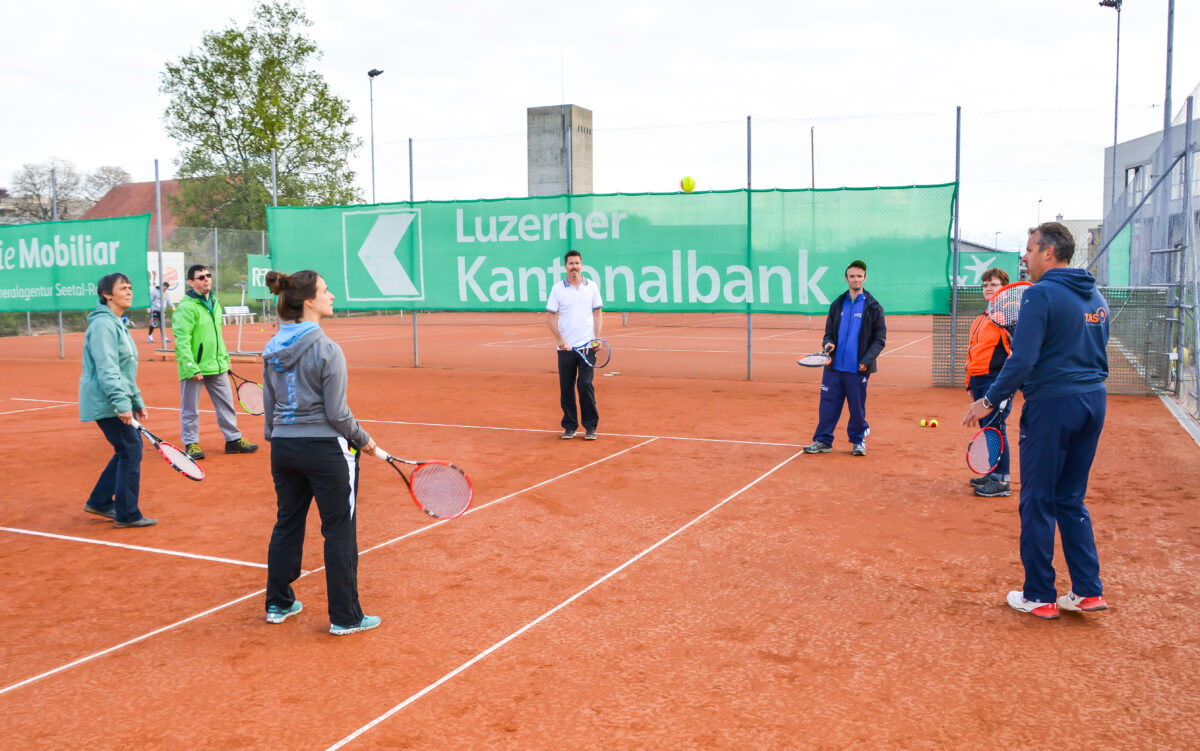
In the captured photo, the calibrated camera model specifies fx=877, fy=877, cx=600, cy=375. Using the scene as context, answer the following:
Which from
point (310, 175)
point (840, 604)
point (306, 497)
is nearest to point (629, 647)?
point (840, 604)

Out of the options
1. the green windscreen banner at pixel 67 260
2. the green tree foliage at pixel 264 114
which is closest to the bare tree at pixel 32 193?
the green tree foliage at pixel 264 114

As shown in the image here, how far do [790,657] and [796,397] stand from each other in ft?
27.2

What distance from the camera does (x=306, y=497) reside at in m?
4.16

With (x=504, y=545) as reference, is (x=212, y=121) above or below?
above

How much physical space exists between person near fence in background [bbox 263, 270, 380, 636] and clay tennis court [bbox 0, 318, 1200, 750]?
35cm

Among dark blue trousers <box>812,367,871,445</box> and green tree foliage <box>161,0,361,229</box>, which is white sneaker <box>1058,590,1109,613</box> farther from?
green tree foliage <box>161,0,361,229</box>

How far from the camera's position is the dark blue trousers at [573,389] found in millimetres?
8805

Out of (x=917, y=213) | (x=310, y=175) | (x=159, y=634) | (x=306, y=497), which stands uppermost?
(x=310, y=175)

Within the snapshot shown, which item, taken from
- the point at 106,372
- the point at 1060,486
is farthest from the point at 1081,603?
the point at 106,372

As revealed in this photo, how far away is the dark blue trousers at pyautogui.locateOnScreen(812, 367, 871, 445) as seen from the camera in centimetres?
793

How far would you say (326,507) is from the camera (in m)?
4.02

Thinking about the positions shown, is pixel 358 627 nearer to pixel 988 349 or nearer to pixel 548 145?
pixel 988 349

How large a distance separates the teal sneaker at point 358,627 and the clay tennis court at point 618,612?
1.6 inches

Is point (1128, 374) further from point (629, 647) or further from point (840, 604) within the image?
point (629, 647)
